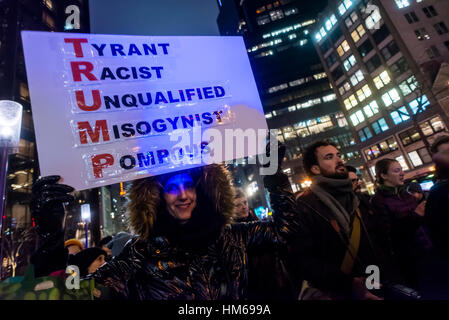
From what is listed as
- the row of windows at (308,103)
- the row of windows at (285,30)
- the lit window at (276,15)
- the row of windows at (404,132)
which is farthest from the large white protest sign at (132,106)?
the lit window at (276,15)

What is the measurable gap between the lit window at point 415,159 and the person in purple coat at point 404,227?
4041cm

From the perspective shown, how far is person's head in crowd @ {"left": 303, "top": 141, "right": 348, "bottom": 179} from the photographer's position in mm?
3008

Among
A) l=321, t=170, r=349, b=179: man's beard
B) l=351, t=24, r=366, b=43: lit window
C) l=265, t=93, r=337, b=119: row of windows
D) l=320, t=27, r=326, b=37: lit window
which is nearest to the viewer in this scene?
Answer: l=321, t=170, r=349, b=179: man's beard

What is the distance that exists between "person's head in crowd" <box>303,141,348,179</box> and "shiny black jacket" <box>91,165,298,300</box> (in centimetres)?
117

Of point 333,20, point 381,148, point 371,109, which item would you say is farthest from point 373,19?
point 381,148

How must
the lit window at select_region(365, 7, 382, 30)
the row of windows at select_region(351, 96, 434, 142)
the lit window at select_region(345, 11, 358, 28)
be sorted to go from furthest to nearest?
the lit window at select_region(345, 11, 358, 28), the lit window at select_region(365, 7, 382, 30), the row of windows at select_region(351, 96, 434, 142)

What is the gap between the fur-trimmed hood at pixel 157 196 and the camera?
6.92 feet

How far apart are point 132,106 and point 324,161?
2560mm

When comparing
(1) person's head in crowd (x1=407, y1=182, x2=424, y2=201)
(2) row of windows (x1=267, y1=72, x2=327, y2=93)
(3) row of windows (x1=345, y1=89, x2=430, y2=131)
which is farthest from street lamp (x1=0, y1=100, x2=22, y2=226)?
(2) row of windows (x1=267, y1=72, x2=327, y2=93)

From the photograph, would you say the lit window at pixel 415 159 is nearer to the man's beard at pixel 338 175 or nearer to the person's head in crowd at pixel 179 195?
the man's beard at pixel 338 175

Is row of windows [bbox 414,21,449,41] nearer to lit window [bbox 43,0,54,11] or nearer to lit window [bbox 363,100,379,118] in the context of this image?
lit window [bbox 363,100,379,118]
